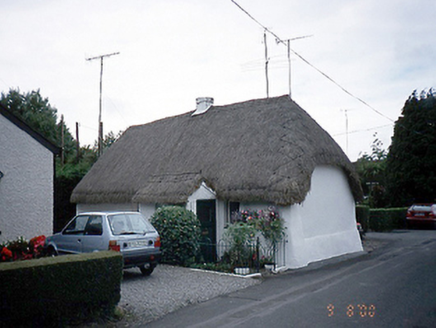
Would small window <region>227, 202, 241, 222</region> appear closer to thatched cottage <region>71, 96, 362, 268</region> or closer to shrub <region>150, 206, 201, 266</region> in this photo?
thatched cottage <region>71, 96, 362, 268</region>

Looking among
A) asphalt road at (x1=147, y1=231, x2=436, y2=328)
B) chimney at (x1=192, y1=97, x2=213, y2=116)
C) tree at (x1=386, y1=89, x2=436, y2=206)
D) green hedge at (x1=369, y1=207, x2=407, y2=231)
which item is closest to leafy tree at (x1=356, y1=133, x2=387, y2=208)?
tree at (x1=386, y1=89, x2=436, y2=206)

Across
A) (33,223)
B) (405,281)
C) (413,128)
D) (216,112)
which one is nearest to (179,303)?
(405,281)

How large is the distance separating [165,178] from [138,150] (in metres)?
5.58

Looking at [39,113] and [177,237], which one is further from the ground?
[39,113]

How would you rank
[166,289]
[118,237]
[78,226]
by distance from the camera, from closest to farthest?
[166,289] < [118,237] < [78,226]

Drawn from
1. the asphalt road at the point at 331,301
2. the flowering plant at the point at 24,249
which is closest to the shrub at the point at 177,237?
the asphalt road at the point at 331,301

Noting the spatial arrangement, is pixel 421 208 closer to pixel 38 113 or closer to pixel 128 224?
pixel 128 224

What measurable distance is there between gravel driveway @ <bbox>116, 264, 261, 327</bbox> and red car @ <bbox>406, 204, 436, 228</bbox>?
20279mm

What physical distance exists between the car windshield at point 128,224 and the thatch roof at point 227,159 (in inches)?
147

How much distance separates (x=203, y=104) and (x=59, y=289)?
16.9 metres

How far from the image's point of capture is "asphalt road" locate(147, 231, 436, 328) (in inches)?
289

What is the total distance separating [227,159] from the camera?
56.4ft

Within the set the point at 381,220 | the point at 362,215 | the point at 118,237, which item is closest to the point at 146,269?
the point at 118,237

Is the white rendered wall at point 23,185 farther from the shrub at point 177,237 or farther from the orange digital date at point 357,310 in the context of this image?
the orange digital date at point 357,310
